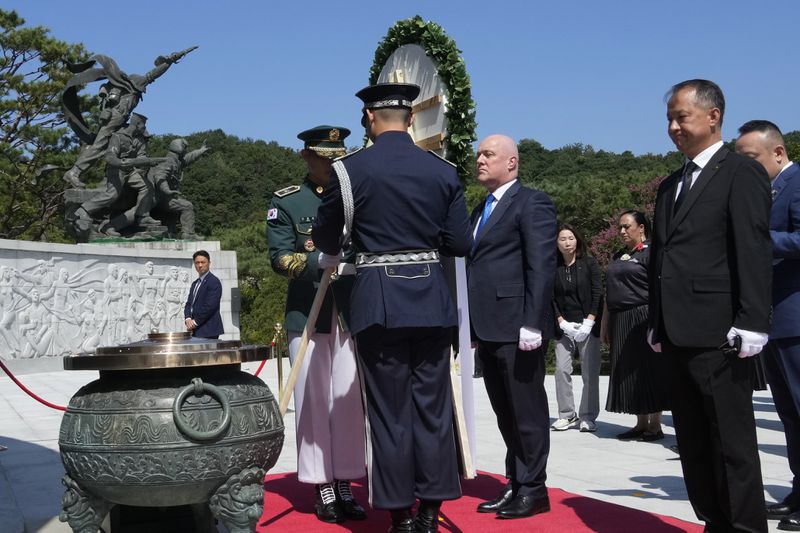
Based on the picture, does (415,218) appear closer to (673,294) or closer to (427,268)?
(427,268)

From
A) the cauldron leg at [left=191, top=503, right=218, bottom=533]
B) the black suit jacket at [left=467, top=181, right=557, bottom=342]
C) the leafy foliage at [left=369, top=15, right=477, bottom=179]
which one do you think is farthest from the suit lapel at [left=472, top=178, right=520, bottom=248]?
the cauldron leg at [left=191, top=503, right=218, bottom=533]

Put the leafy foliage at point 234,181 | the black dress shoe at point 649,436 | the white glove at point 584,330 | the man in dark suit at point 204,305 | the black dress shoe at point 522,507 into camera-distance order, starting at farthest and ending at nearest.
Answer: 1. the leafy foliage at point 234,181
2. the man in dark suit at point 204,305
3. the white glove at point 584,330
4. the black dress shoe at point 649,436
5. the black dress shoe at point 522,507

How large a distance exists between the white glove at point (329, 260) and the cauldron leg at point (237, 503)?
1124 millimetres

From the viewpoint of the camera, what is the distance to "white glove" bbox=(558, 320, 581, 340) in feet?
24.4

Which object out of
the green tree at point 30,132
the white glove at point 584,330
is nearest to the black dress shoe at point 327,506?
the white glove at point 584,330

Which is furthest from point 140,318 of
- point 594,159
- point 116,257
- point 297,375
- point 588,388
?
Answer: point 594,159

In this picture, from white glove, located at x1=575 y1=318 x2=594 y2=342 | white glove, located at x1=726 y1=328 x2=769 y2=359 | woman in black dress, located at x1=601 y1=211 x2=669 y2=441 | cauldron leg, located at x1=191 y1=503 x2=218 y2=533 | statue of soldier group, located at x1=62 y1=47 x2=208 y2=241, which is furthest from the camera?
statue of soldier group, located at x1=62 y1=47 x2=208 y2=241

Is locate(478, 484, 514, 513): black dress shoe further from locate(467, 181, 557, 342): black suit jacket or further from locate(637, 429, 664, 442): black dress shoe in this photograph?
locate(637, 429, 664, 442): black dress shoe

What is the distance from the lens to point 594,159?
39.7 meters

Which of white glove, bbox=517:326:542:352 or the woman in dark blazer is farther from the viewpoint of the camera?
the woman in dark blazer

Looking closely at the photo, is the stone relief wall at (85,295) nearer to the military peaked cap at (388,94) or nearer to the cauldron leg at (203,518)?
the cauldron leg at (203,518)

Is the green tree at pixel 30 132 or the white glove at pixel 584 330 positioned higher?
the green tree at pixel 30 132

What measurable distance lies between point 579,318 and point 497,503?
3521 millimetres

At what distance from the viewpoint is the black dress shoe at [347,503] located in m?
4.31
